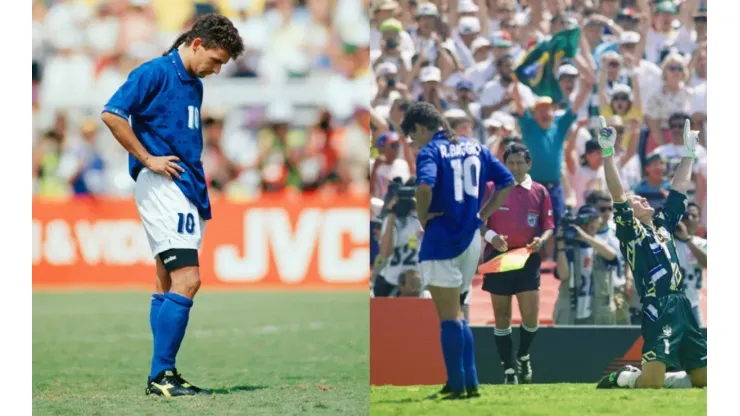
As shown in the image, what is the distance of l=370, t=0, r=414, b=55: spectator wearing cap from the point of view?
6652mm

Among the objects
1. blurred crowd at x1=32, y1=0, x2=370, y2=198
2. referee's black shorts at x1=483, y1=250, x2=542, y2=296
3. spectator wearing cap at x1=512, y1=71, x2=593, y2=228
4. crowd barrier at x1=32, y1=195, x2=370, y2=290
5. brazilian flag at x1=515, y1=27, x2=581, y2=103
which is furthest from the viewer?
blurred crowd at x1=32, y1=0, x2=370, y2=198

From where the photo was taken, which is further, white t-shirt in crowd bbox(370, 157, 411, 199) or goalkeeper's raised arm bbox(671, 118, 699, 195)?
goalkeeper's raised arm bbox(671, 118, 699, 195)

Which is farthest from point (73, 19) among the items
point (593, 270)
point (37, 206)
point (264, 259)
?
point (593, 270)

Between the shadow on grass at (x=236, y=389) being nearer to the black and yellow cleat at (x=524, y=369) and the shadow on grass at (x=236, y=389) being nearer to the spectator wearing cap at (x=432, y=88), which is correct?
the black and yellow cleat at (x=524, y=369)

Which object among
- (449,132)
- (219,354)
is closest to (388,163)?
(449,132)

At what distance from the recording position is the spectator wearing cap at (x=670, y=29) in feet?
22.7

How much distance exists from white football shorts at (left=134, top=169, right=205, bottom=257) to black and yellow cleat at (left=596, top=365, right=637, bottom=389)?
2.40m

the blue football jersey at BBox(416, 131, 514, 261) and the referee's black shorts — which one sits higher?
the blue football jersey at BBox(416, 131, 514, 261)

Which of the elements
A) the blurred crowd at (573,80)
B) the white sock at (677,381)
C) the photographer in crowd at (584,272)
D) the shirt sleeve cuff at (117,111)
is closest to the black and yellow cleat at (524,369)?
the photographer in crowd at (584,272)

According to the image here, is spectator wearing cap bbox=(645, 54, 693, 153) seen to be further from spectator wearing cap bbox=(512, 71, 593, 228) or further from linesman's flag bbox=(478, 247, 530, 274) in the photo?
linesman's flag bbox=(478, 247, 530, 274)

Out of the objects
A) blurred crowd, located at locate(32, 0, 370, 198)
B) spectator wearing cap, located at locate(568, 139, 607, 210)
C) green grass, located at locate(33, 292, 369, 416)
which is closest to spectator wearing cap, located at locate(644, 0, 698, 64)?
spectator wearing cap, located at locate(568, 139, 607, 210)

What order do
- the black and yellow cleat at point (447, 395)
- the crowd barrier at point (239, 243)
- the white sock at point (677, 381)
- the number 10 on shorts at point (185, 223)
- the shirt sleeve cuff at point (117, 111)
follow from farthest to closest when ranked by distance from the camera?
the crowd barrier at point (239, 243) → the white sock at point (677, 381) → the black and yellow cleat at point (447, 395) → the number 10 on shorts at point (185, 223) → the shirt sleeve cuff at point (117, 111)

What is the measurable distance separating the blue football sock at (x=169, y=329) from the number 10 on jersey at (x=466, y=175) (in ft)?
4.86

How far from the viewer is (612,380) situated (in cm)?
682
